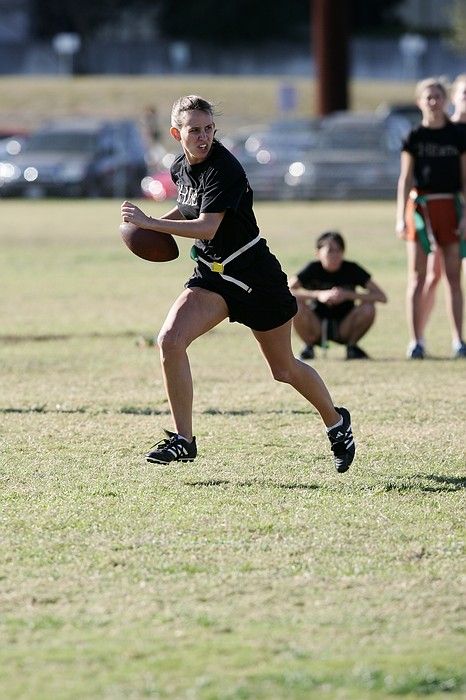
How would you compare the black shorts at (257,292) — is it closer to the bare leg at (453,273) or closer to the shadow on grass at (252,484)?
the shadow on grass at (252,484)

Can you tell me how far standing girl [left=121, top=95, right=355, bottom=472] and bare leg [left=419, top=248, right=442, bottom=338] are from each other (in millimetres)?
4548

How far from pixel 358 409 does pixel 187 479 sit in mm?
2345

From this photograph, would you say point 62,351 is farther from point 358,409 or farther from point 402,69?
point 402,69

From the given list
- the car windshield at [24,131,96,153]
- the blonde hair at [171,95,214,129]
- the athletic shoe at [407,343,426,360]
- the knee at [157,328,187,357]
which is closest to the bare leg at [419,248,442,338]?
the athletic shoe at [407,343,426,360]

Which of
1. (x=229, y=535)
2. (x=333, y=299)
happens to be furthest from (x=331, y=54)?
(x=229, y=535)

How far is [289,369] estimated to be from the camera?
7.34 metres

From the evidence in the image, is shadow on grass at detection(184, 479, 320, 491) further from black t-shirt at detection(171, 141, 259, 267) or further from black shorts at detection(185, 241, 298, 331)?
black t-shirt at detection(171, 141, 259, 267)

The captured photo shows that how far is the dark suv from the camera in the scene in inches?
1316

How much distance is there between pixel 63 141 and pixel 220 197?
2824cm

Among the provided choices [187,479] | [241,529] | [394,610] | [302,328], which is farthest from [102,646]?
[302,328]

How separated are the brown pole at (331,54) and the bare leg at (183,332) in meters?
37.2

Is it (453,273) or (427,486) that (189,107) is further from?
(453,273)

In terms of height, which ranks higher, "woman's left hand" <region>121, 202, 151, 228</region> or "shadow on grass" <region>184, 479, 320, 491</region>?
"woman's left hand" <region>121, 202, 151, 228</region>

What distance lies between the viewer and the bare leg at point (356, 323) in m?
11.7
